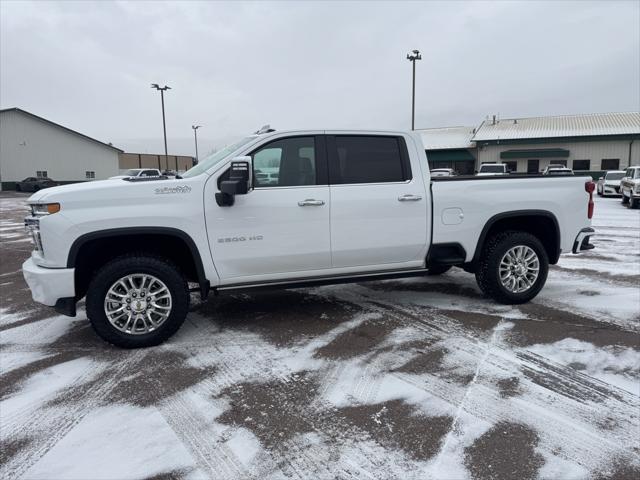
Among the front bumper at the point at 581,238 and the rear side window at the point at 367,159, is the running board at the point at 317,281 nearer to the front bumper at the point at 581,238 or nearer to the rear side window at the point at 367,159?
the rear side window at the point at 367,159

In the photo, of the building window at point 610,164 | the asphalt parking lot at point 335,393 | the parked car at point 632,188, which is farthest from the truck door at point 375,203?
the building window at point 610,164

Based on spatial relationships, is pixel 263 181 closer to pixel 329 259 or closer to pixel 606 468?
pixel 329 259

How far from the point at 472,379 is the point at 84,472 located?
275 centimetres

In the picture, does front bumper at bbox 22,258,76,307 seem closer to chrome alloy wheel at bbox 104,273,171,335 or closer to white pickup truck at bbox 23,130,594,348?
white pickup truck at bbox 23,130,594,348

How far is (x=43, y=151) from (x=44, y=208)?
4808 cm

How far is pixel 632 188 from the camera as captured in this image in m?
18.0

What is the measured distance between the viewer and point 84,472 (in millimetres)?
2648

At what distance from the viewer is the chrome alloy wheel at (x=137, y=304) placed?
13.9 feet

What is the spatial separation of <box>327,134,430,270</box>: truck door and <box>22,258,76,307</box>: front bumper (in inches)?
96.2

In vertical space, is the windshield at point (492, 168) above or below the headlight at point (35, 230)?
above

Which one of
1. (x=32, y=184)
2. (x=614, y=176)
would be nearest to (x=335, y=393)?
(x=614, y=176)

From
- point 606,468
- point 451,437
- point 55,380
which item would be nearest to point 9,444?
point 55,380

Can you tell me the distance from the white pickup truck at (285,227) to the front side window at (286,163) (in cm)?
1

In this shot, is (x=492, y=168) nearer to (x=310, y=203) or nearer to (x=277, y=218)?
(x=310, y=203)
